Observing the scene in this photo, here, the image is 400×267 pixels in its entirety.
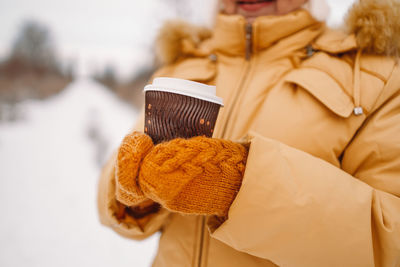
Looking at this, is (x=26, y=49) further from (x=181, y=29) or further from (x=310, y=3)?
(x=310, y=3)

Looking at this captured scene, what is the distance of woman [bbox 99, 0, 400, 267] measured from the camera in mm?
622

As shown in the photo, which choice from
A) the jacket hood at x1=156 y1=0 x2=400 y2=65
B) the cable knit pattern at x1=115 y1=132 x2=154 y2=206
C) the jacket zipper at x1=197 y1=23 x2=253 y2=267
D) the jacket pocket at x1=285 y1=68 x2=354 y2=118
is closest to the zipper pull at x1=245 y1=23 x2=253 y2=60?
the jacket zipper at x1=197 y1=23 x2=253 y2=267

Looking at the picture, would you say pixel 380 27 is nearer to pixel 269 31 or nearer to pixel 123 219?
pixel 269 31

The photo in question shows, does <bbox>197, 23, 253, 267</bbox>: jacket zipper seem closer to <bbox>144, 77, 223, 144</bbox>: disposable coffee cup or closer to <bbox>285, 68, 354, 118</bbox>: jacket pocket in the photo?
<bbox>285, 68, 354, 118</bbox>: jacket pocket

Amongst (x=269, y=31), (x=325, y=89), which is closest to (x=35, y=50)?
(x=269, y=31)

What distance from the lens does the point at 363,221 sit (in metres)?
0.63

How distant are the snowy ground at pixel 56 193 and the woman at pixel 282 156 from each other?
1865 mm

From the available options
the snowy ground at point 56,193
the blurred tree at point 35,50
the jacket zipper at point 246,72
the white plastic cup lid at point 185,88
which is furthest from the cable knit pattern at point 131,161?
the blurred tree at point 35,50

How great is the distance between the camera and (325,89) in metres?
0.82

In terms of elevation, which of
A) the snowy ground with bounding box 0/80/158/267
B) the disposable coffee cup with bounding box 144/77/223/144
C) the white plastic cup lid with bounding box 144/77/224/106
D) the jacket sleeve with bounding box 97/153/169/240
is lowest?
the snowy ground with bounding box 0/80/158/267

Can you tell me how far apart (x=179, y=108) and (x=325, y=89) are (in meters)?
0.54

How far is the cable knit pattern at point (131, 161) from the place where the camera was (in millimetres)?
575

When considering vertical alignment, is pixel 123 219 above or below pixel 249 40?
below

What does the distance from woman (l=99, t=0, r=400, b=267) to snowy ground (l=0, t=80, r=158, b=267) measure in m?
1.86
